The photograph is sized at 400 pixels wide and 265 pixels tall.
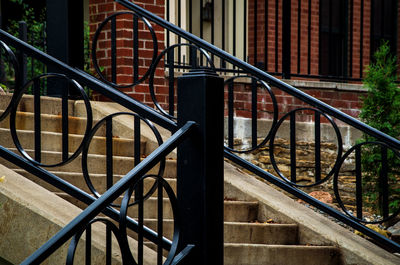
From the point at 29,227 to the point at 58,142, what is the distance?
1.63 meters

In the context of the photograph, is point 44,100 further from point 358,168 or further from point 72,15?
point 358,168

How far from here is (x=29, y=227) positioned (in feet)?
11.4

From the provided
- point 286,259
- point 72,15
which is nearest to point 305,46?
point 72,15

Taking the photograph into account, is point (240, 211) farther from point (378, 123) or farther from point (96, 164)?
point (378, 123)

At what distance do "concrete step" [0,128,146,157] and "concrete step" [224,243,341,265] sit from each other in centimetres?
141

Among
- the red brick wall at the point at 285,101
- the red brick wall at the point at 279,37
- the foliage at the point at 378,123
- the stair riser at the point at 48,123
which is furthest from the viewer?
the red brick wall at the point at 279,37

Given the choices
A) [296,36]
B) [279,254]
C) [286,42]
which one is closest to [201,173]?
[279,254]

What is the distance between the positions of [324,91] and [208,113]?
5418mm

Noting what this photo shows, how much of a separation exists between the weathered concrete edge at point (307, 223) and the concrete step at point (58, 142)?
0.86 m

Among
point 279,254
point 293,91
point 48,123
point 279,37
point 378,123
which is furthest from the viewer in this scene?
point 279,37

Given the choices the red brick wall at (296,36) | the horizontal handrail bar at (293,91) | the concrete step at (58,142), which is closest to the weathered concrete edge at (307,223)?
the horizontal handrail bar at (293,91)

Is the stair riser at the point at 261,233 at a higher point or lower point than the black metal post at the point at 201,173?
lower

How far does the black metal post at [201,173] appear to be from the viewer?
271cm

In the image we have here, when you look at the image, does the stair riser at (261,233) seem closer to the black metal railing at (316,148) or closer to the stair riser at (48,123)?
the black metal railing at (316,148)
